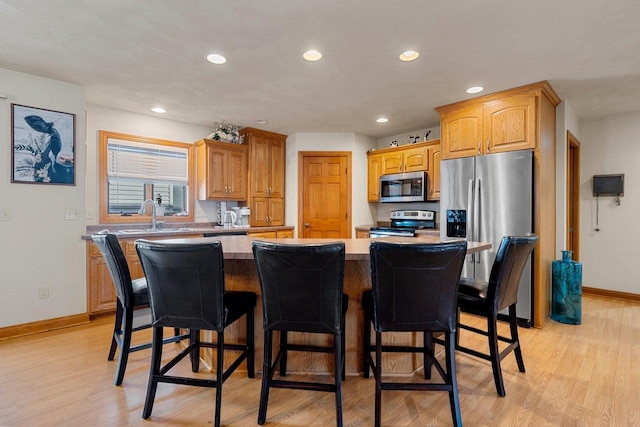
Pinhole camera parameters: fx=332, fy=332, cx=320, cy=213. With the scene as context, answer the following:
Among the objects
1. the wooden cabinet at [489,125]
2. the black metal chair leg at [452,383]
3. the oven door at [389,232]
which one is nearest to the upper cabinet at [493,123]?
the wooden cabinet at [489,125]

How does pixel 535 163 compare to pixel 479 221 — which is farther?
pixel 479 221

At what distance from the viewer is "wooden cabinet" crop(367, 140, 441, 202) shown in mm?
4562

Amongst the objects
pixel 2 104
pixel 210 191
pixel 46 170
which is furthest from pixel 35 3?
pixel 210 191

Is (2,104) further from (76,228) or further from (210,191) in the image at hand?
(210,191)

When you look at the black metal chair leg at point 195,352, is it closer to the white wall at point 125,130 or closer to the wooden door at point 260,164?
the white wall at point 125,130

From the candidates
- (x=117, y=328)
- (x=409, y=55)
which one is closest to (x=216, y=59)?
(x=409, y=55)

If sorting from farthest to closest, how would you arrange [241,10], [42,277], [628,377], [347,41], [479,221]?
[479,221] → [42,277] → [347,41] → [628,377] → [241,10]

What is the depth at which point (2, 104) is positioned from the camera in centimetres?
299

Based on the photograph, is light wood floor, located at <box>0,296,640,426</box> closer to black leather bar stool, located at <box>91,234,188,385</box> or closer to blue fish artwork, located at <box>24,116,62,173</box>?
black leather bar stool, located at <box>91,234,188,385</box>

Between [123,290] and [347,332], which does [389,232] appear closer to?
[347,332]

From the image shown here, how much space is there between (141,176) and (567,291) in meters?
5.14

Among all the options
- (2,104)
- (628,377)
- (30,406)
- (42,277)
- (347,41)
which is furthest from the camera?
(42,277)

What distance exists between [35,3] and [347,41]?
6.55 ft

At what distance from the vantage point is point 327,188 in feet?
17.4
